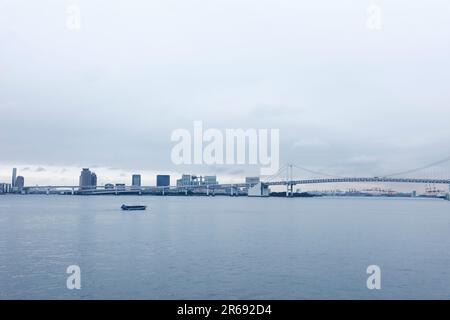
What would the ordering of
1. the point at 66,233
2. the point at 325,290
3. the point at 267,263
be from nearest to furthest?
1. the point at 325,290
2. the point at 267,263
3. the point at 66,233

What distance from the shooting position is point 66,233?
2925 cm

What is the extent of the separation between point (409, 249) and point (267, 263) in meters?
9.51

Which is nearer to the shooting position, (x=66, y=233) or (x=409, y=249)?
(x=409, y=249)

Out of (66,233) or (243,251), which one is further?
(66,233)

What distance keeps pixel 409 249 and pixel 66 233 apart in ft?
71.7

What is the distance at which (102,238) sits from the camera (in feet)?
87.5
